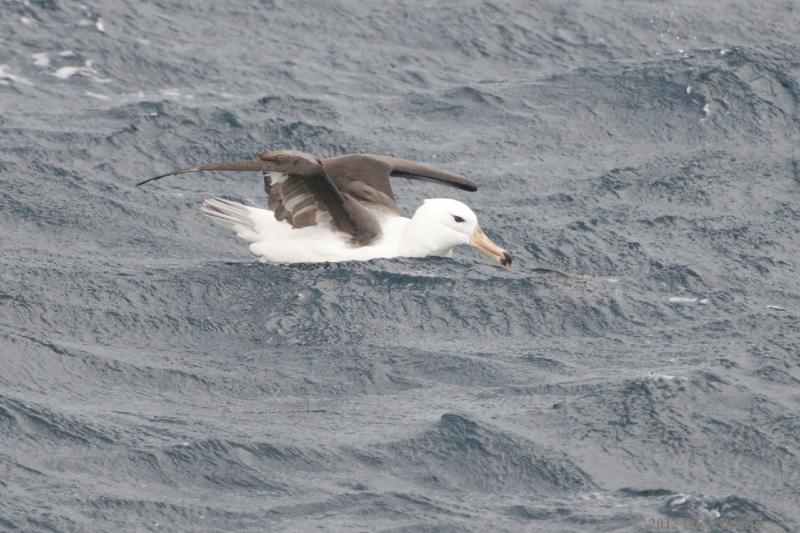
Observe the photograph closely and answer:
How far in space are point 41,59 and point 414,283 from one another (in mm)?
6331

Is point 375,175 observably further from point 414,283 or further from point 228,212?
point 414,283

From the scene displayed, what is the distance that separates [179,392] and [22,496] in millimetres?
1975

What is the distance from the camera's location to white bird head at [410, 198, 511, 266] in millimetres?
Answer: 13555

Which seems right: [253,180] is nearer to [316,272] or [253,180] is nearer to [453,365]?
[316,272]

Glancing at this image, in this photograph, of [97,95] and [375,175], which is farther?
[97,95]

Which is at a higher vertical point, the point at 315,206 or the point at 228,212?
the point at 315,206

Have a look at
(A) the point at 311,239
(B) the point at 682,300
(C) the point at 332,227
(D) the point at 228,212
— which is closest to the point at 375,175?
(C) the point at 332,227

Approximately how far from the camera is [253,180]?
1578 cm

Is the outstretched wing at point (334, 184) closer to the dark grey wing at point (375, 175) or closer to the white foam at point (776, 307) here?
the dark grey wing at point (375, 175)

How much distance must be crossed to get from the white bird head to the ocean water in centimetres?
23

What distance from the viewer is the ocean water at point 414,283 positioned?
30.5 ft

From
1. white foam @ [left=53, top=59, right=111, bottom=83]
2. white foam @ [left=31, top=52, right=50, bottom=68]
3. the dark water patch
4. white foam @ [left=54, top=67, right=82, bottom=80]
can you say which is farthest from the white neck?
white foam @ [left=31, top=52, right=50, bottom=68]

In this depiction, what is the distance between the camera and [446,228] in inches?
536

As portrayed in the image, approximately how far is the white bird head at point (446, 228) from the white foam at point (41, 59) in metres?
5.52
